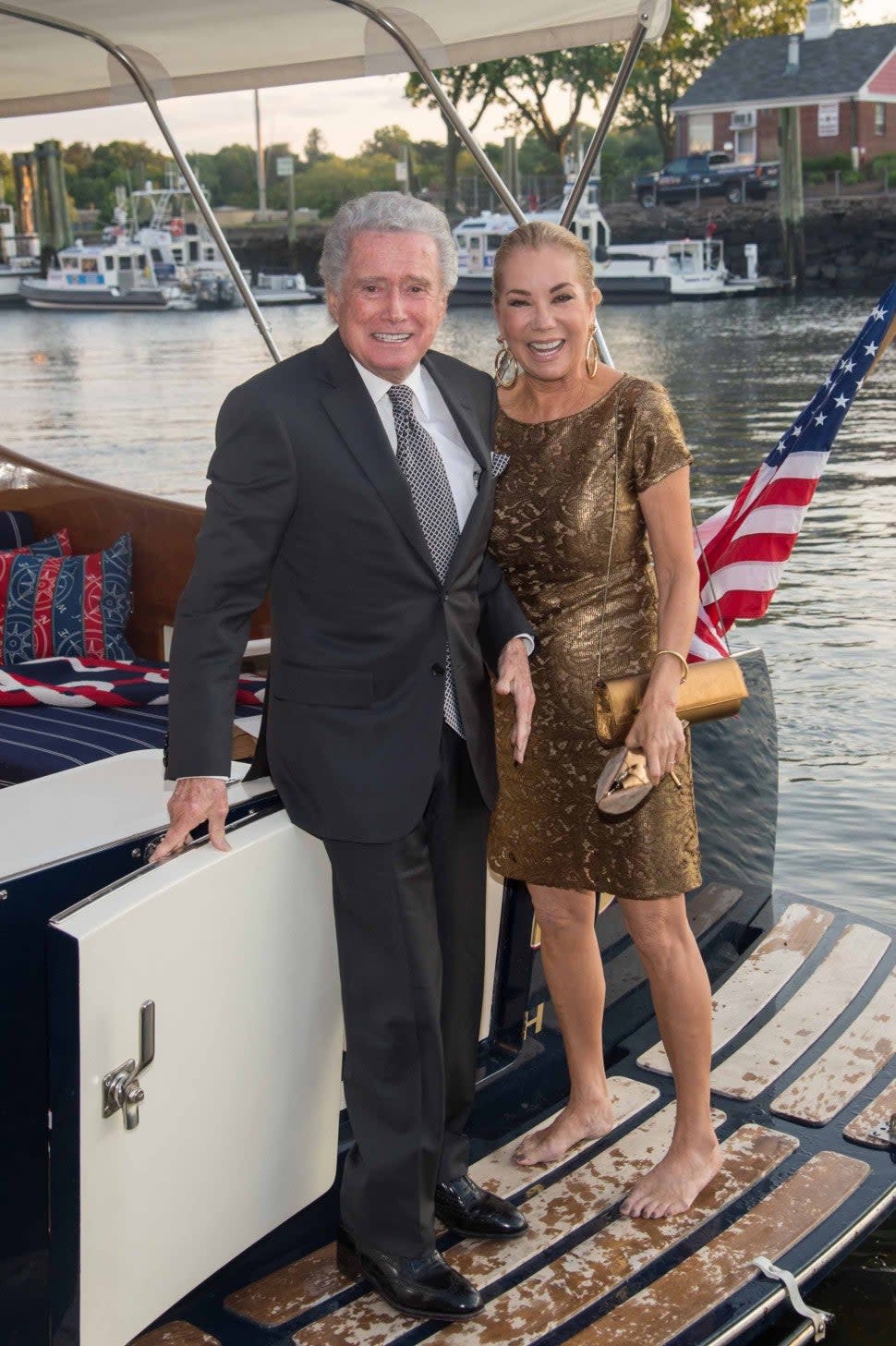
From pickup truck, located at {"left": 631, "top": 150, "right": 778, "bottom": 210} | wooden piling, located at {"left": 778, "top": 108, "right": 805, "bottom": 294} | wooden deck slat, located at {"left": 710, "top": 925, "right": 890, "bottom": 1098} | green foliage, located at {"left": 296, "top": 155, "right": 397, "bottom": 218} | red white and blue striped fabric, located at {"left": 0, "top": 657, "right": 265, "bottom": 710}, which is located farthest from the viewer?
green foliage, located at {"left": 296, "top": 155, "right": 397, "bottom": 218}

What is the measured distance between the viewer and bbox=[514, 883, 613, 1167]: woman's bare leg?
8.75 ft

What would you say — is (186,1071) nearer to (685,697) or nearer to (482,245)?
(685,697)

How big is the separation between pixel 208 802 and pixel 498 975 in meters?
1.04

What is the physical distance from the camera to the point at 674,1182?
2.63 metres

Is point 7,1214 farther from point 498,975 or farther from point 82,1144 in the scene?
point 498,975

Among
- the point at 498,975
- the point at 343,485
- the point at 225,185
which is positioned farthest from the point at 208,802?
the point at 225,185

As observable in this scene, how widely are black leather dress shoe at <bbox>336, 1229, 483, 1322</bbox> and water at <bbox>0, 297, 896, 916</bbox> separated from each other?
9.44 ft

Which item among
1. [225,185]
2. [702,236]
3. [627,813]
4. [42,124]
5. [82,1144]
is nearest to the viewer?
[82,1144]

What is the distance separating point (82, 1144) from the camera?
187 centimetres

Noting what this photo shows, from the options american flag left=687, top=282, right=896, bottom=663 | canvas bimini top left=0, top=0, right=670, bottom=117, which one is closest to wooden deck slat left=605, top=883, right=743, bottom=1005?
american flag left=687, top=282, right=896, bottom=663

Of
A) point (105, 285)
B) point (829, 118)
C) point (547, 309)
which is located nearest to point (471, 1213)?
point (547, 309)

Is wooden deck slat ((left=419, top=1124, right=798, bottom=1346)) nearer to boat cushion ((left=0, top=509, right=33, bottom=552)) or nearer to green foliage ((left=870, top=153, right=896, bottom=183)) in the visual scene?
boat cushion ((left=0, top=509, right=33, bottom=552))

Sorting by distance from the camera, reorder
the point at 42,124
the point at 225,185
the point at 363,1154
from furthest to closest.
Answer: the point at 225,185 → the point at 42,124 → the point at 363,1154

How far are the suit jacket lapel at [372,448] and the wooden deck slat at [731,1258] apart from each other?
110 cm
